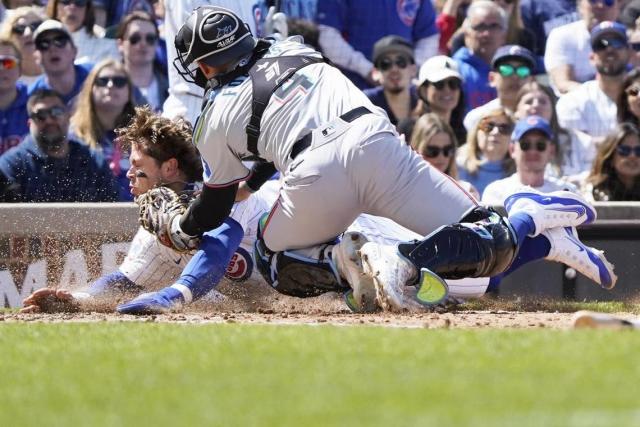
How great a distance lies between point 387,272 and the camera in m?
6.73

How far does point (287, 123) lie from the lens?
23.4 ft

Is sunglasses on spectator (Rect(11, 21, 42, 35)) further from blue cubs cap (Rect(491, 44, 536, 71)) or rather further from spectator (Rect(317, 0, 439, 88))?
blue cubs cap (Rect(491, 44, 536, 71))

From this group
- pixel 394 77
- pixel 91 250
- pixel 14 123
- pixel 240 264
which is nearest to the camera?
pixel 240 264

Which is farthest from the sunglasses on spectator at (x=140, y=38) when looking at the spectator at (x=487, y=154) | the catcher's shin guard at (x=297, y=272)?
the catcher's shin guard at (x=297, y=272)

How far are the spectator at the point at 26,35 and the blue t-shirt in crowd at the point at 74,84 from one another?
0.10 m

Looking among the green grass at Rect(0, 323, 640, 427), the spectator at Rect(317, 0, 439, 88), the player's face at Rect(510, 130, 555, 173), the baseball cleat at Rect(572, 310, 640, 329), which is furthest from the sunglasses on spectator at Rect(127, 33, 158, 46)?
the baseball cleat at Rect(572, 310, 640, 329)

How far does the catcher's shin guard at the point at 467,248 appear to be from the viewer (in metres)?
6.90

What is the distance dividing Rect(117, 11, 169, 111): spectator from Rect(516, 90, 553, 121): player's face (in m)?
3.04

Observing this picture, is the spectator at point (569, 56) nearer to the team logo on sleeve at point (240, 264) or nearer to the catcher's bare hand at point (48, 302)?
the team logo on sleeve at point (240, 264)

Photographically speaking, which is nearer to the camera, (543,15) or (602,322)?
(602,322)

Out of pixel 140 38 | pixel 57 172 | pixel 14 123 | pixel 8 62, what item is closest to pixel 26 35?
pixel 8 62

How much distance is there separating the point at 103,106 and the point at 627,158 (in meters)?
4.27

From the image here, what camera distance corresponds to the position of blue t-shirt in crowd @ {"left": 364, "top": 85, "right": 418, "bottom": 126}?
11.3 m

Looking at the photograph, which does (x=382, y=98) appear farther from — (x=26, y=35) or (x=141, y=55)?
(x=26, y=35)
